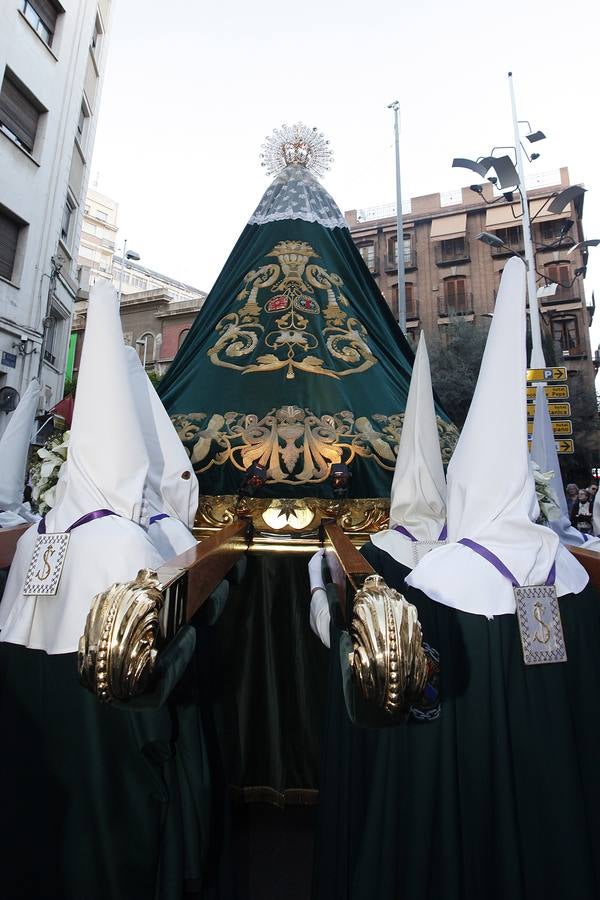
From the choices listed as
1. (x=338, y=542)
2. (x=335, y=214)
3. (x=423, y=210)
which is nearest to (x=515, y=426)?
(x=338, y=542)

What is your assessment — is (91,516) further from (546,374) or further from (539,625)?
(546,374)

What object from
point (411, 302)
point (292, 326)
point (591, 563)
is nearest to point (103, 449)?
point (591, 563)

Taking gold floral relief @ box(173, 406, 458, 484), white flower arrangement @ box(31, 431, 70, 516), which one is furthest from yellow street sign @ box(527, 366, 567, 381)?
white flower arrangement @ box(31, 431, 70, 516)

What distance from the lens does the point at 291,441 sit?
2.47 m

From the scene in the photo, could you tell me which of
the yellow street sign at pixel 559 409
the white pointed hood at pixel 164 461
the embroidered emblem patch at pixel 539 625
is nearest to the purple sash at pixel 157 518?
the white pointed hood at pixel 164 461

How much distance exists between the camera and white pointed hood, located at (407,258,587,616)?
135 centimetres

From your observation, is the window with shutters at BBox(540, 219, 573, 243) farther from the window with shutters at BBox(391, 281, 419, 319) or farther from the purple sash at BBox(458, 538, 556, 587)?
the purple sash at BBox(458, 538, 556, 587)

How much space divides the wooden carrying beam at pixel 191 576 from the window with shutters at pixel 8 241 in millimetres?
9821

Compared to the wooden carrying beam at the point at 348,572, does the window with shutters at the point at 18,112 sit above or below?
above

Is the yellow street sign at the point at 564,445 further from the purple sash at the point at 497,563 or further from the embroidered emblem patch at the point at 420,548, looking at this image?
the purple sash at the point at 497,563

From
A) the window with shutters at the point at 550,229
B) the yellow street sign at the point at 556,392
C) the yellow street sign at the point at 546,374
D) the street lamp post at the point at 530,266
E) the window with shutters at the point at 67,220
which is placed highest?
the window with shutters at the point at 550,229

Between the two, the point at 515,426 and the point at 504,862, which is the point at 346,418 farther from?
the point at 504,862

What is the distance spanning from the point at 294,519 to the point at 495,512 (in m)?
1.11

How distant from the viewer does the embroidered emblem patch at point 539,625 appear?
131cm
